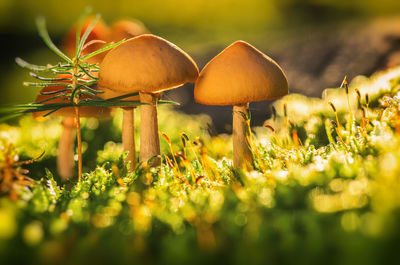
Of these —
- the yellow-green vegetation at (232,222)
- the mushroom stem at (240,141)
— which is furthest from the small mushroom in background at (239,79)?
the yellow-green vegetation at (232,222)

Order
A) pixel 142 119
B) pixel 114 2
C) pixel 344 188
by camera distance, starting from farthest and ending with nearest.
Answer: pixel 114 2 → pixel 142 119 → pixel 344 188

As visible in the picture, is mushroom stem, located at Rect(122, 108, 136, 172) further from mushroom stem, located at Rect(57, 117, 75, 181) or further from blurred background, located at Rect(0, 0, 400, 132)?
mushroom stem, located at Rect(57, 117, 75, 181)

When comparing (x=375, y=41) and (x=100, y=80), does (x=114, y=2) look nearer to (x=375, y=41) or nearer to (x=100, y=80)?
(x=375, y=41)

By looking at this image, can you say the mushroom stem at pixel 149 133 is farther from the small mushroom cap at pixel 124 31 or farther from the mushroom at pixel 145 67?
the small mushroom cap at pixel 124 31

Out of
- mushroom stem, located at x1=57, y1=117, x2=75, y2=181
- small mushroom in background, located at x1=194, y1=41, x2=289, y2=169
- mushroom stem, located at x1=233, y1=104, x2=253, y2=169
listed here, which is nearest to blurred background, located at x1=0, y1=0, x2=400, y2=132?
mushroom stem, located at x1=233, y1=104, x2=253, y2=169

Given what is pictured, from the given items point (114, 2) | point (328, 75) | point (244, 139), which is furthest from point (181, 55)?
point (114, 2)
